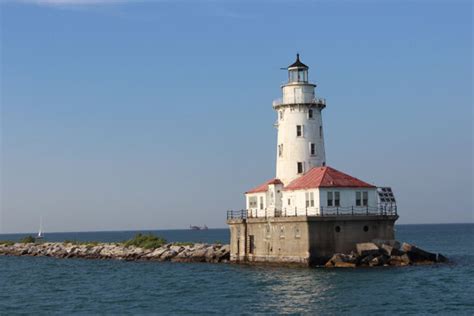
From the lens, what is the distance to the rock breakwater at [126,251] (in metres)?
62.1

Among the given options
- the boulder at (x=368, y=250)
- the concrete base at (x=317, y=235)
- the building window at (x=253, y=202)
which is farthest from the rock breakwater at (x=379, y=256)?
the building window at (x=253, y=202)

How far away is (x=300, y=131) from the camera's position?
5741 cm

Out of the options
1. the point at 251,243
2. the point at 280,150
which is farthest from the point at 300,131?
the point at 251,243

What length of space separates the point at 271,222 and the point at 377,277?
35.4 feet

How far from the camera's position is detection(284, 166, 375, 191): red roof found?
51188mm

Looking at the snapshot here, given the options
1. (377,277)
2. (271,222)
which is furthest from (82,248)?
(377,277)

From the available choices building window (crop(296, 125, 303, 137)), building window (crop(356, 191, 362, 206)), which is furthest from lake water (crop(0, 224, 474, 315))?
building window (crop(296, 125, 303, 137))

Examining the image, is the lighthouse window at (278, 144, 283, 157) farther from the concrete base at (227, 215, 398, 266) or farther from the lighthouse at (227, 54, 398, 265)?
the concrete base at (227, 215, 398, 266)

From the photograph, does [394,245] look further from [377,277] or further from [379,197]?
[377,277]

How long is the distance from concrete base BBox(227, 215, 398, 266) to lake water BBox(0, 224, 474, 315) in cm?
124

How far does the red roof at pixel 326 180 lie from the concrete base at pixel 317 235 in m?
2.42

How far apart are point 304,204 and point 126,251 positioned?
24240 mm

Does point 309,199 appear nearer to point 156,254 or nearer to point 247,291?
point 247,291

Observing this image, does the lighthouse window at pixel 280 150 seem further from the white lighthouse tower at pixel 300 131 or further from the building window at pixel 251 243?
the building window at pixel 251 243
